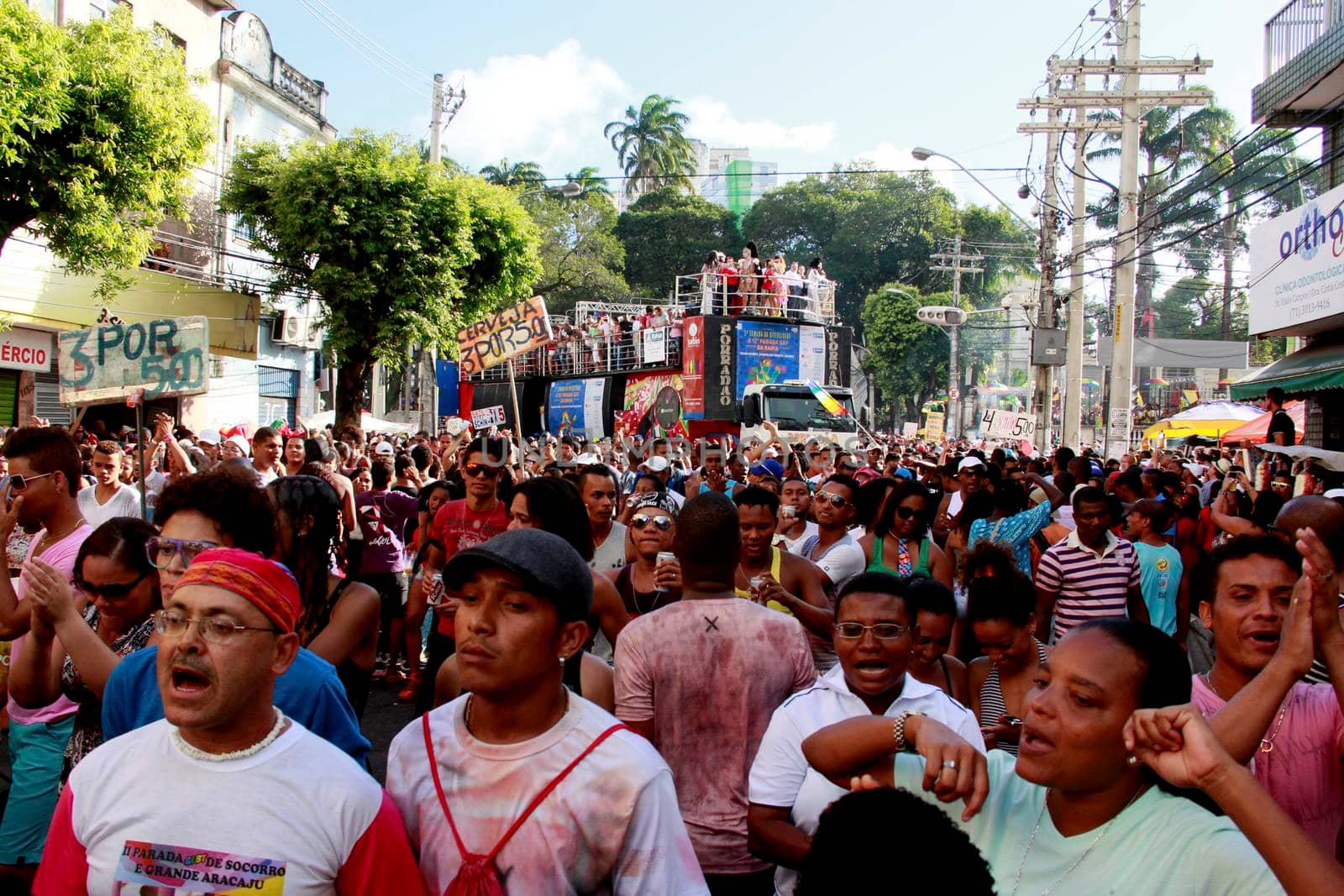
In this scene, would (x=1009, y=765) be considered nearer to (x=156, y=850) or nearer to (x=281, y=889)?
(x=281, y=889)

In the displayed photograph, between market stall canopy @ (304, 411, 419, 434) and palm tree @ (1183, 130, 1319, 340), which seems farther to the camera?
palm tree @ (1183, 130, 1319, 340)

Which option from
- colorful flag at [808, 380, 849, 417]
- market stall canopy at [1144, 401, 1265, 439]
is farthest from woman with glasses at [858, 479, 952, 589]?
colorful flag at [808, 380, 849, 417]

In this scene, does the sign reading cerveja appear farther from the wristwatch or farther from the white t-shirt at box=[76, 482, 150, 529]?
the wristwatch

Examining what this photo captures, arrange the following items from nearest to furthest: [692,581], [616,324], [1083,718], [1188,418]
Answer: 1. [1083,718]
2. [692,581]
3. [1188,418]
4. [616,324]

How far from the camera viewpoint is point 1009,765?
2393 mm

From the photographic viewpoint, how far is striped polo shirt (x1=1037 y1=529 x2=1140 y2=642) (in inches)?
237

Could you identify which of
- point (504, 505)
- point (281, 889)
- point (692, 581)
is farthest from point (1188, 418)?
point (281, 889)

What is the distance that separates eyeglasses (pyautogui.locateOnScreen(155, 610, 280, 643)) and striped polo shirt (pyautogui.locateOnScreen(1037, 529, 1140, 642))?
4.80 meters

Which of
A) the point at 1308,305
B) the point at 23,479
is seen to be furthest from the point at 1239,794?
the point at 1308,305

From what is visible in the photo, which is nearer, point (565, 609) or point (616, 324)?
point (565, 609)

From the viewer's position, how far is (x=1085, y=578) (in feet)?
20.0

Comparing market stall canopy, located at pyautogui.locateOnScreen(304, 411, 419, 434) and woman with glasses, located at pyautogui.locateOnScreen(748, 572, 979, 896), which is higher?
market stall canopy, located at pyautogui.locateOnScreen(304, 411, 419, 434)

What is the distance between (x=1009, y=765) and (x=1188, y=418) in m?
23.7

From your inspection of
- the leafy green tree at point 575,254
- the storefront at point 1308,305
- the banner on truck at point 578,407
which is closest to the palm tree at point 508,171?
the leafy green tree at point 575,254
